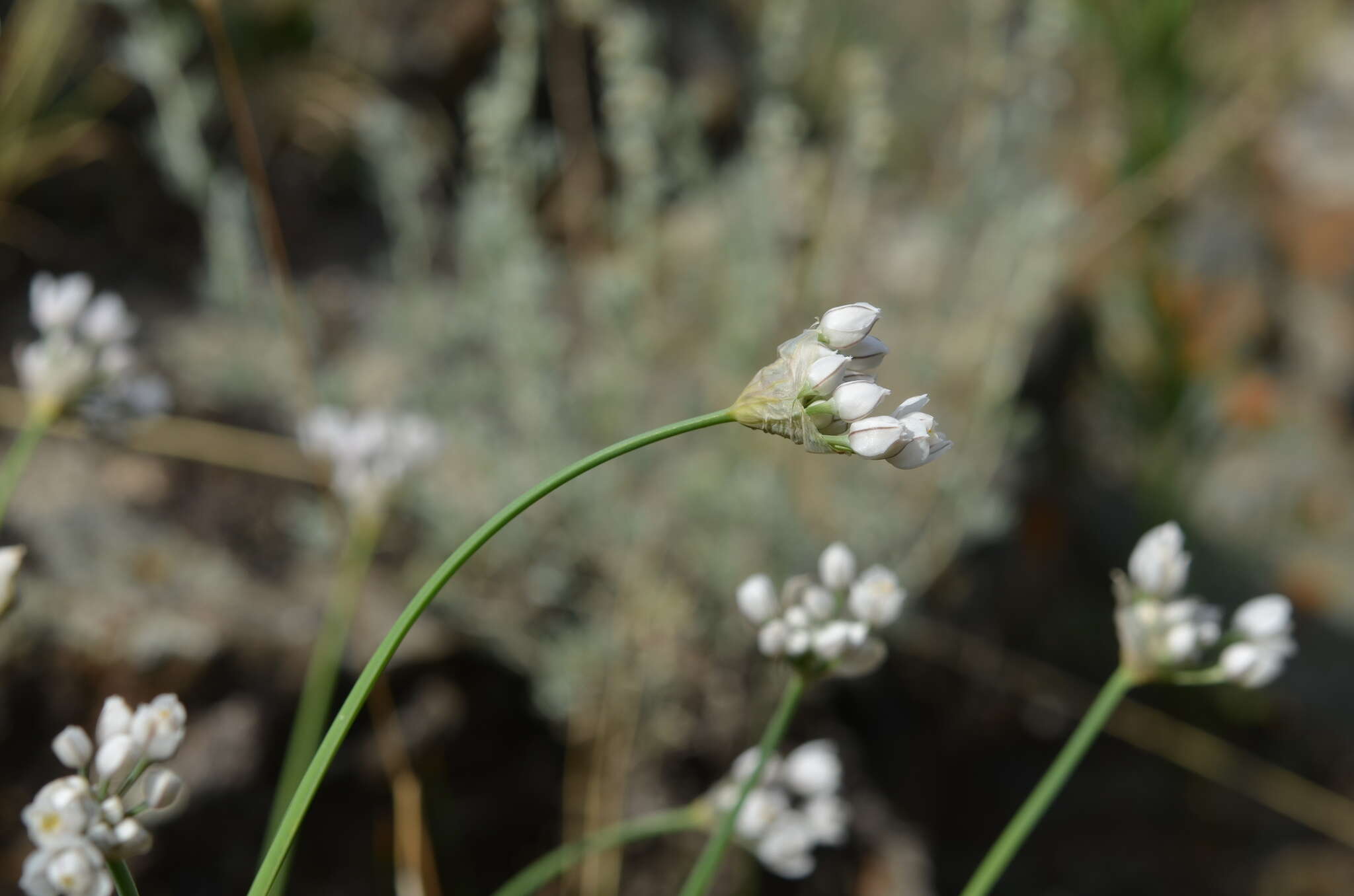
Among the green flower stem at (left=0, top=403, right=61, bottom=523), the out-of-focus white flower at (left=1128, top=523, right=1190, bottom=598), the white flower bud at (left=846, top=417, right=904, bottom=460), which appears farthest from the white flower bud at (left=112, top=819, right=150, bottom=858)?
A: the out-of-focus white flower at (left=1128, top=523, right=1190, bottom=598)

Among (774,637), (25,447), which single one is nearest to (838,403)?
(774,637)

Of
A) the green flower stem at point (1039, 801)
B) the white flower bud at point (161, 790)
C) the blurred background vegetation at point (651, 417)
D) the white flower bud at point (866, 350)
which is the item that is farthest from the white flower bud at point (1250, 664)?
the blurred background vegetation at point (651, 417)

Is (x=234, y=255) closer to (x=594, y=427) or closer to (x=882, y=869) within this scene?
(x=594, y=427)

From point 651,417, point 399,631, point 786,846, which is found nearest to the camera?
point 399,631

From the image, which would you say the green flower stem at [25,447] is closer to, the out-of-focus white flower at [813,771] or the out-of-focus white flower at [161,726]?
the out-of-focus white flower at [161,726]

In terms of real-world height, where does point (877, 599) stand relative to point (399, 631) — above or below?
above

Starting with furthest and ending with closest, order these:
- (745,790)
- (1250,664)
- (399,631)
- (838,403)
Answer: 1. (1250,664)
2. (745,790)
3. (838,403)
4. (399,631)

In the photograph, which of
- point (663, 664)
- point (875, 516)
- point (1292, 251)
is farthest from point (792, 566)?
point (1292, 251)

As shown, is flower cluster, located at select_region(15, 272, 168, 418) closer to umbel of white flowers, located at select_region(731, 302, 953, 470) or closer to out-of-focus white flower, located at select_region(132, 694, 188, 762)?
out-of-focus white flower, located at select_region(132, 694, 188, 762)

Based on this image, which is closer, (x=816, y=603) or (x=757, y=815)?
(x=816, y=603)

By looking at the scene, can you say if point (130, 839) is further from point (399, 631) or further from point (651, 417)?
point (651, 417)
